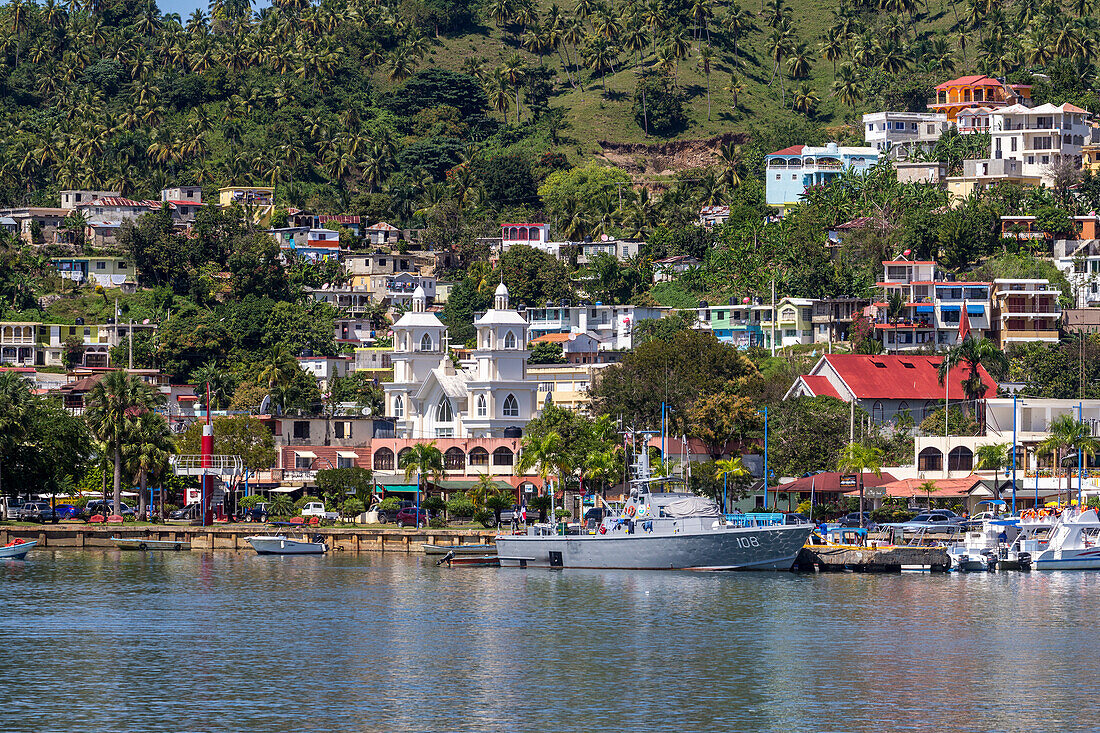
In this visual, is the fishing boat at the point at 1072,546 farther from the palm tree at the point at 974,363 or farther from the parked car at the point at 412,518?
the parked car at the point at 412,518

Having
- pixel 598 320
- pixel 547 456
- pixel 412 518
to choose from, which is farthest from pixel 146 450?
pixel 598 320

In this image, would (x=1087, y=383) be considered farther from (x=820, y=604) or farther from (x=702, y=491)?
(x=820, y=604)

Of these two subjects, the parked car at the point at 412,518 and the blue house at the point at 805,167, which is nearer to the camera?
the parked car at the point at 412,518

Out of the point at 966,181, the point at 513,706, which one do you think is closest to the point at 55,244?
the point at 966,181

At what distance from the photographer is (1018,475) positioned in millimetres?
106000

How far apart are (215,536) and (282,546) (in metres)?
6.08

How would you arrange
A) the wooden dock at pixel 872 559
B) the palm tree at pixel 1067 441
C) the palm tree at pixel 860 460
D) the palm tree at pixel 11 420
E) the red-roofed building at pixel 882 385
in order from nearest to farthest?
1. the wooden dock at pixel 872 559
2. the palm tree at pixel 11 420
3. the palm tree at pixel 860 460
4. the palm tree at pixel 1067 441
5. the red-roofed building at pixel 882 385

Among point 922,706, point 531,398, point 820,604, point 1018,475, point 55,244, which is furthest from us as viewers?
point 55,244

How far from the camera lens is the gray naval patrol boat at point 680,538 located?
85188 millimetres

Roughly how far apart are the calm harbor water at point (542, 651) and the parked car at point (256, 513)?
2346cm

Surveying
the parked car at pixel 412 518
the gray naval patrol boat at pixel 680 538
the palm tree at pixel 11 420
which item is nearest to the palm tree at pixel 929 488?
the gray naval patrol boat at pixel 680 538

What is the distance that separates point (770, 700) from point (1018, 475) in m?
58.7

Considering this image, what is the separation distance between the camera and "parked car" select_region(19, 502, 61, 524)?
108625 millimetres

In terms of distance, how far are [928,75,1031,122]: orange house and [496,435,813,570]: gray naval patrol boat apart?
106747 millimetres
